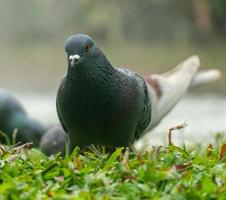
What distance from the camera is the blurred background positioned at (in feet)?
47.4

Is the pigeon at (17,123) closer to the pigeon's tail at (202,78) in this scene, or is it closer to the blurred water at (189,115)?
the blurred water at (189,115)

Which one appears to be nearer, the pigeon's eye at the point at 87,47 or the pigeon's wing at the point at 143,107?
the pigeon's eye at the point at 87,47

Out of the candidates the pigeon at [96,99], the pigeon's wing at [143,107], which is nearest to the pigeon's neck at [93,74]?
the pigeon at [96,99]

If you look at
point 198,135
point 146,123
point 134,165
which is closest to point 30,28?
point 198,135

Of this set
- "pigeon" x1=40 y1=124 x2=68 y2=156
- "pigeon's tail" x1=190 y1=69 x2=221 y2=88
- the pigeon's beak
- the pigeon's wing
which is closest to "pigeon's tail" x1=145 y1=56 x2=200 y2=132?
"pigeon's tail" x1=190 y1=69 x2=221 y2=88

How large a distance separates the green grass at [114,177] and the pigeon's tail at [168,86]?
10.2 ft

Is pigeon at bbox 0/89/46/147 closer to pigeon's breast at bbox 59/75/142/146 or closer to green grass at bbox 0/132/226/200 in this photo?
pigeon's breast at bbox 59/75/142/146

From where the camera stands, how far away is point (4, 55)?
1608 centimetres

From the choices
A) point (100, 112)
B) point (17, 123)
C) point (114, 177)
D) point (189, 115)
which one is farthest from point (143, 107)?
point (189, 115)

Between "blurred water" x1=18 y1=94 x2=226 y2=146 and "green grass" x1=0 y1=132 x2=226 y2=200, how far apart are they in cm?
394

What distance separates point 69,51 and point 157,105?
9.13 feet

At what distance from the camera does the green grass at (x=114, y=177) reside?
9.94 ft

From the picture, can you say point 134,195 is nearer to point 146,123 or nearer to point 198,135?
point 146,123

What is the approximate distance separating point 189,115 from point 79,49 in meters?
6.13
